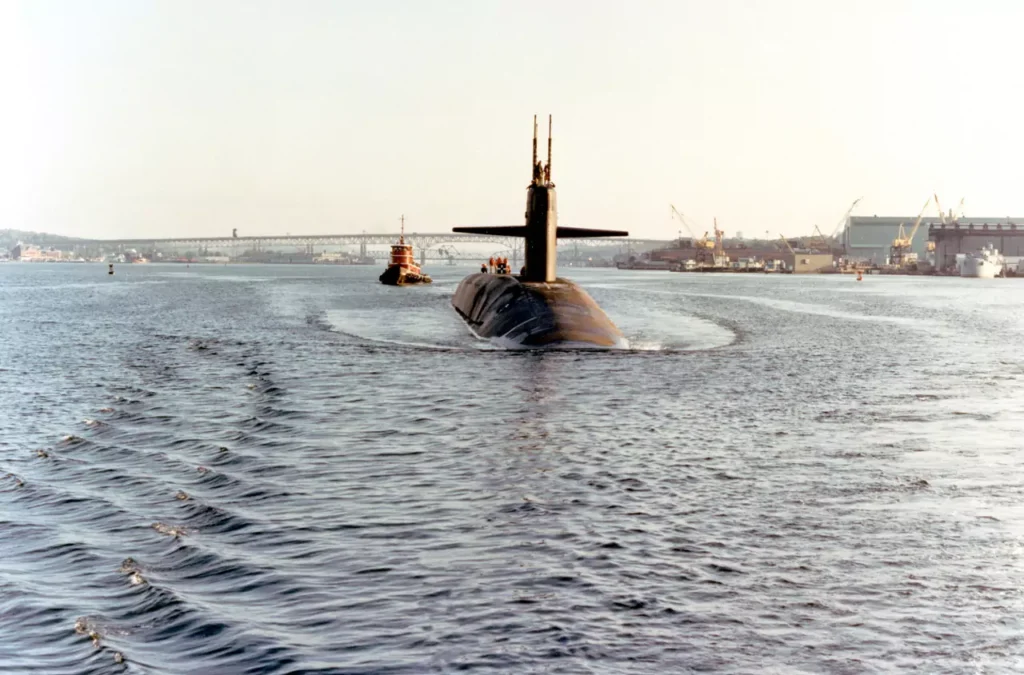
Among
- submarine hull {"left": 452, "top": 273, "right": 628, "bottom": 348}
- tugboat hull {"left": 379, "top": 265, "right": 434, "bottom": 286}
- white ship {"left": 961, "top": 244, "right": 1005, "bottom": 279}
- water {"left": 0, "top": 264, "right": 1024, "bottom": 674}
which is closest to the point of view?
water {"left": 0, "top": 264, "right": 1024, "bottom": 674}

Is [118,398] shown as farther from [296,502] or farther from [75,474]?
[296,502]

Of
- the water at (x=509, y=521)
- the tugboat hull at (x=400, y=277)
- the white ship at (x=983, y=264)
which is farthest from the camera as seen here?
the white ship at (x=983, y=264)

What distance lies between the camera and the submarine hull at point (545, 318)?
3441cm

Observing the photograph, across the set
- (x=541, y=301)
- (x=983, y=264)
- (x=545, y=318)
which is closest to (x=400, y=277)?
(x=541, y=301)

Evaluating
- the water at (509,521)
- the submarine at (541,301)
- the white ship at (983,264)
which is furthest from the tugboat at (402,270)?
the white ship at (983,264)

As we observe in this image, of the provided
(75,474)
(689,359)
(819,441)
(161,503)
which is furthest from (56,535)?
(689,359)

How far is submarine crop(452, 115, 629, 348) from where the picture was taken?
3475 centimetres

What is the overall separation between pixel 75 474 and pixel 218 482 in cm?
242

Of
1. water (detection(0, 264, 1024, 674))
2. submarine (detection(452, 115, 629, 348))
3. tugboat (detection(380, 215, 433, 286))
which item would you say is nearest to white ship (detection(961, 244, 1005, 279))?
tugboat (detection(380, 215, 433, 286))

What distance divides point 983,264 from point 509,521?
193 meters

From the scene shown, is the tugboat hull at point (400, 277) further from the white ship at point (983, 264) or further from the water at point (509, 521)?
the white ship at point (983, 264)

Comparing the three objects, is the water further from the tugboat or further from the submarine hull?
the tugboat

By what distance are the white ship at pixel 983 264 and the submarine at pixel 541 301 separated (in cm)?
16364

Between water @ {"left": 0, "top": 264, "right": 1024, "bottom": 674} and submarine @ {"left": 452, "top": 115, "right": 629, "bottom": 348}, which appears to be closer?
water @ {"left": 0, "top": 264, "right": 1024, "bottom": 674}
